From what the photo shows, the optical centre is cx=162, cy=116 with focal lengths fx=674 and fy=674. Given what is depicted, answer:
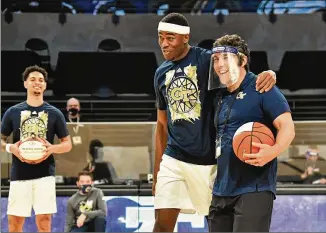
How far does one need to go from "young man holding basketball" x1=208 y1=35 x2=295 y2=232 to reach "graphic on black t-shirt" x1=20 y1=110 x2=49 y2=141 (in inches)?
103

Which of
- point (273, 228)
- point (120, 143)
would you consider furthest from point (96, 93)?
point (273, 228)

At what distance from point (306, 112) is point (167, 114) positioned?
22.2 ft

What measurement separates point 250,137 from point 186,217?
136 inches

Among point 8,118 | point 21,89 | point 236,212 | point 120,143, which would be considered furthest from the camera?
point 21,89

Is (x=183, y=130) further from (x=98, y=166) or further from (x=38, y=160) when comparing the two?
(x=98, y=166)

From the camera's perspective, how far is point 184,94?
4.01 meters

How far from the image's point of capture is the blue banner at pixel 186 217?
6.53 metres

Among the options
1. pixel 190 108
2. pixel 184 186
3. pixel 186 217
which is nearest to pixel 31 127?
pixel 186 217

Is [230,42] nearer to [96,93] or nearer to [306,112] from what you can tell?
[306,112]

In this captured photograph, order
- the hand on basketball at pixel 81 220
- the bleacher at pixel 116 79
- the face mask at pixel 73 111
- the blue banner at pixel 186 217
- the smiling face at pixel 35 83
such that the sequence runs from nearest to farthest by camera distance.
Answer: the smiling face at pixel 35 83, the hand on basketball at pixel 81 220, the blue banner at pixel 186 217, the face mask at pixel 73 111, the bleacher at pixel 116 79

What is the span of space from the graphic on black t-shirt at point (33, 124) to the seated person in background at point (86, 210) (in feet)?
3.30

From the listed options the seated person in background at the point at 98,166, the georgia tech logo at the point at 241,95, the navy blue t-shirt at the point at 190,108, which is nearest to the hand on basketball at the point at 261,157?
the georgia tech logo at the point at 241,95

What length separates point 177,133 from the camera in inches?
158

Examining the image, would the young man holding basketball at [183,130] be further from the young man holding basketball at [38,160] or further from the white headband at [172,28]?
the young man holding basketball at [38,160]
